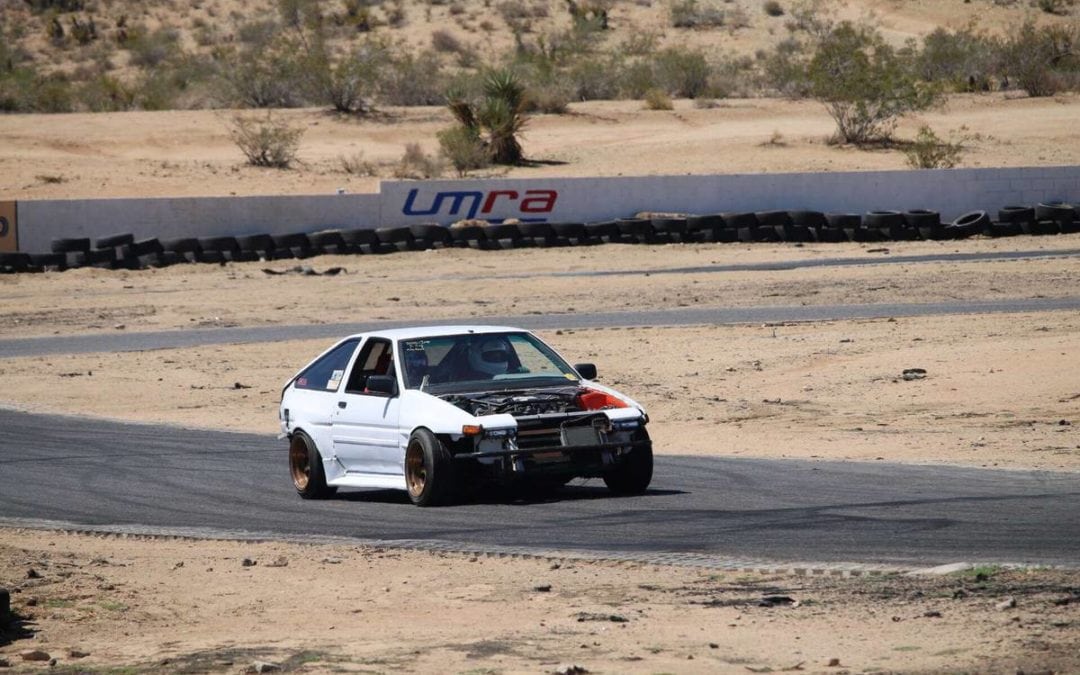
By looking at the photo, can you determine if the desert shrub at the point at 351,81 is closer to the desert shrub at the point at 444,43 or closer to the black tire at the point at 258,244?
the desert shrub at the point at 444,43

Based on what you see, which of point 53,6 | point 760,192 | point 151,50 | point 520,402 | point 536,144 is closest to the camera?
point 520,402

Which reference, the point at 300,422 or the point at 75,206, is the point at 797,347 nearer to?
the point at 300,422

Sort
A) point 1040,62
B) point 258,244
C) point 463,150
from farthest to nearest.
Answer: point 1040,62 → point 463,150 → point 258,244

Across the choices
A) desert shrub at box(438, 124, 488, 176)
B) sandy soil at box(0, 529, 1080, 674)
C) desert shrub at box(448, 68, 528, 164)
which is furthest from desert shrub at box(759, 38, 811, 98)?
sandy soil at box(0, 529, 1080, 674)

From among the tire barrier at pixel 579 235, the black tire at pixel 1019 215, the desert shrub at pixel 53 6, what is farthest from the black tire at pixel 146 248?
the desert shrub at pixel 53 6

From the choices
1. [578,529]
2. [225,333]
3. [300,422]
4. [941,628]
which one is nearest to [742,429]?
[300,422]

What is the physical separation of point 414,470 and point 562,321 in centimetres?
1508

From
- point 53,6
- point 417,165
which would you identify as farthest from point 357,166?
point 53,6

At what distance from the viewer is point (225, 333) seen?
91.0 feet

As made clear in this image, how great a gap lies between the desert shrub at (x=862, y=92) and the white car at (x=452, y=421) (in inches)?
1618

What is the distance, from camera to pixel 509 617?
8.21m

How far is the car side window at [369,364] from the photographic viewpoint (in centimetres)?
1315

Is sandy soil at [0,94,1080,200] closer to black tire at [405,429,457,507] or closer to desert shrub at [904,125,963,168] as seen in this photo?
desert shrub at [904,125,963,168]

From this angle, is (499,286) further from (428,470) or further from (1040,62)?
(1040,62)
